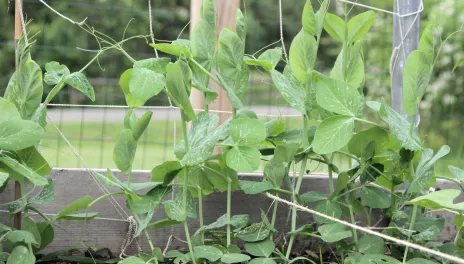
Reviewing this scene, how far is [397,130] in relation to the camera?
1124 millimetres

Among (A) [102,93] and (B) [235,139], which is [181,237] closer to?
(B) [235,139]

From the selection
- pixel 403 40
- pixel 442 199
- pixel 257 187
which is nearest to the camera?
pixel 442 199

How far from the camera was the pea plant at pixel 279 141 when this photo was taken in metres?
1.12

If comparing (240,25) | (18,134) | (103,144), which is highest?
(240,25)

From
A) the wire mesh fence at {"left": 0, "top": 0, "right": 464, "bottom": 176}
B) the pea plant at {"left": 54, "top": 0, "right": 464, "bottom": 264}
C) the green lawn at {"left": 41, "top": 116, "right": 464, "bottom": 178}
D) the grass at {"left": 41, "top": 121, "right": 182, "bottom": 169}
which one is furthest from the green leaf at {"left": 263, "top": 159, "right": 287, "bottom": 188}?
the grass at {"left": 41, "top": 121, "right": 182, "bottom": 169}

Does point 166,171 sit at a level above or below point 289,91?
below

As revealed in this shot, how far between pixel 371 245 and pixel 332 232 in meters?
0.10

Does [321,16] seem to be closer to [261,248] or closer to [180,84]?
[180,84]

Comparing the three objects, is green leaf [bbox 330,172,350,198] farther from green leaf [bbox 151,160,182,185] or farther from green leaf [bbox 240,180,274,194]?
green leaf [bbox 151,160,182,185]

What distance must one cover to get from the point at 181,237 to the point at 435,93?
4.40 meters

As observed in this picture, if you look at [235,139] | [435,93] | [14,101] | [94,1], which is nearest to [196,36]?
[235,139]

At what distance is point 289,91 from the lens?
1175mm

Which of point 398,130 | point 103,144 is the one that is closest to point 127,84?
point 398,130

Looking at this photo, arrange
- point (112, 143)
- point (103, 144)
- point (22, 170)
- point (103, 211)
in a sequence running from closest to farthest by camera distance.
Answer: point (22, 170) < point (103, 211) < point (103, 144) < point (112, 143)
